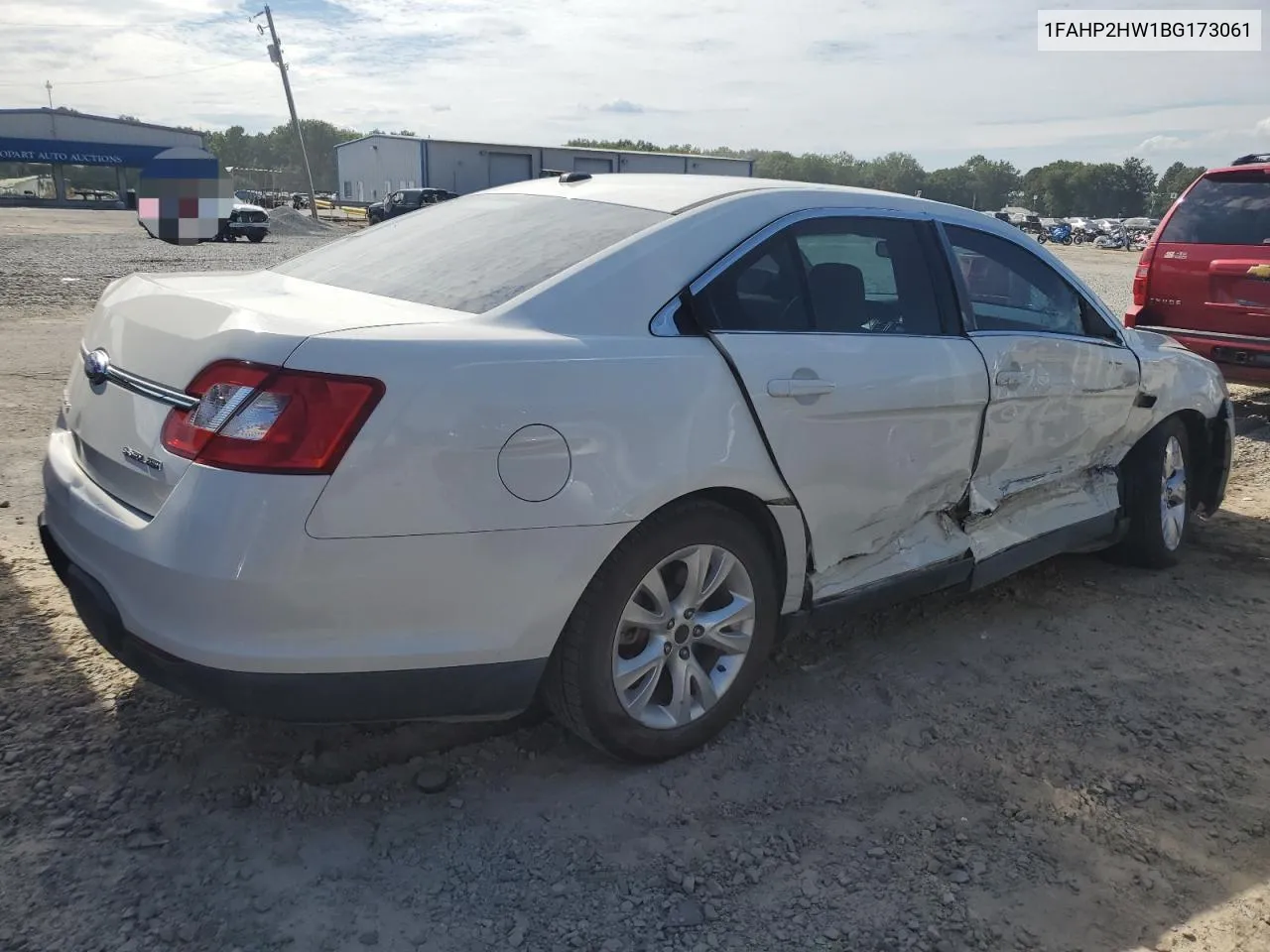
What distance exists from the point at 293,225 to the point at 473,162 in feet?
41.4

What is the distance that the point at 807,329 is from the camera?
124 inches

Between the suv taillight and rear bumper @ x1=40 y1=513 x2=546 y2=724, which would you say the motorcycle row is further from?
rear bumper @ x1=40 y1=513 x2=546 y2=724

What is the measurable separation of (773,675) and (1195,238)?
21.2 feet

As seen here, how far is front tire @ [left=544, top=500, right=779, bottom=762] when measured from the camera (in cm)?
269

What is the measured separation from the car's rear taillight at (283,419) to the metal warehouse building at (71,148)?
70910 mm

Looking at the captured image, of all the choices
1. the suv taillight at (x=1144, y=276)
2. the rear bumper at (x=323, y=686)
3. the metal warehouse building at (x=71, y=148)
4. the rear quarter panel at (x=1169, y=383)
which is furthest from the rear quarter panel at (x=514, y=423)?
the metal warehouse building at (x=71, y=148)

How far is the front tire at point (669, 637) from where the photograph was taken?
269 centimetres

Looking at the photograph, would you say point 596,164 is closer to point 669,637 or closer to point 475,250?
point 475,250

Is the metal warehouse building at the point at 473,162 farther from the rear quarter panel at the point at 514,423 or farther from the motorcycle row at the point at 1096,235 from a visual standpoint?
the rear quarter panel at the point at 514,423

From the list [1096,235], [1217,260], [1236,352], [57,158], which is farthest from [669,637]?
[57,158]

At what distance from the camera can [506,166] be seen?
167 ft

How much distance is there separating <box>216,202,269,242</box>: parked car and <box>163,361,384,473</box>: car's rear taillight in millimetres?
30978

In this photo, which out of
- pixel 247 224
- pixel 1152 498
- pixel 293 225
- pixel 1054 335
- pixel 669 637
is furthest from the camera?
pixel 293 225

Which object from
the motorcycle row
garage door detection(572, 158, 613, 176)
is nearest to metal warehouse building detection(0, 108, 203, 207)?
garage door detection(572, 158, 613, 176)
